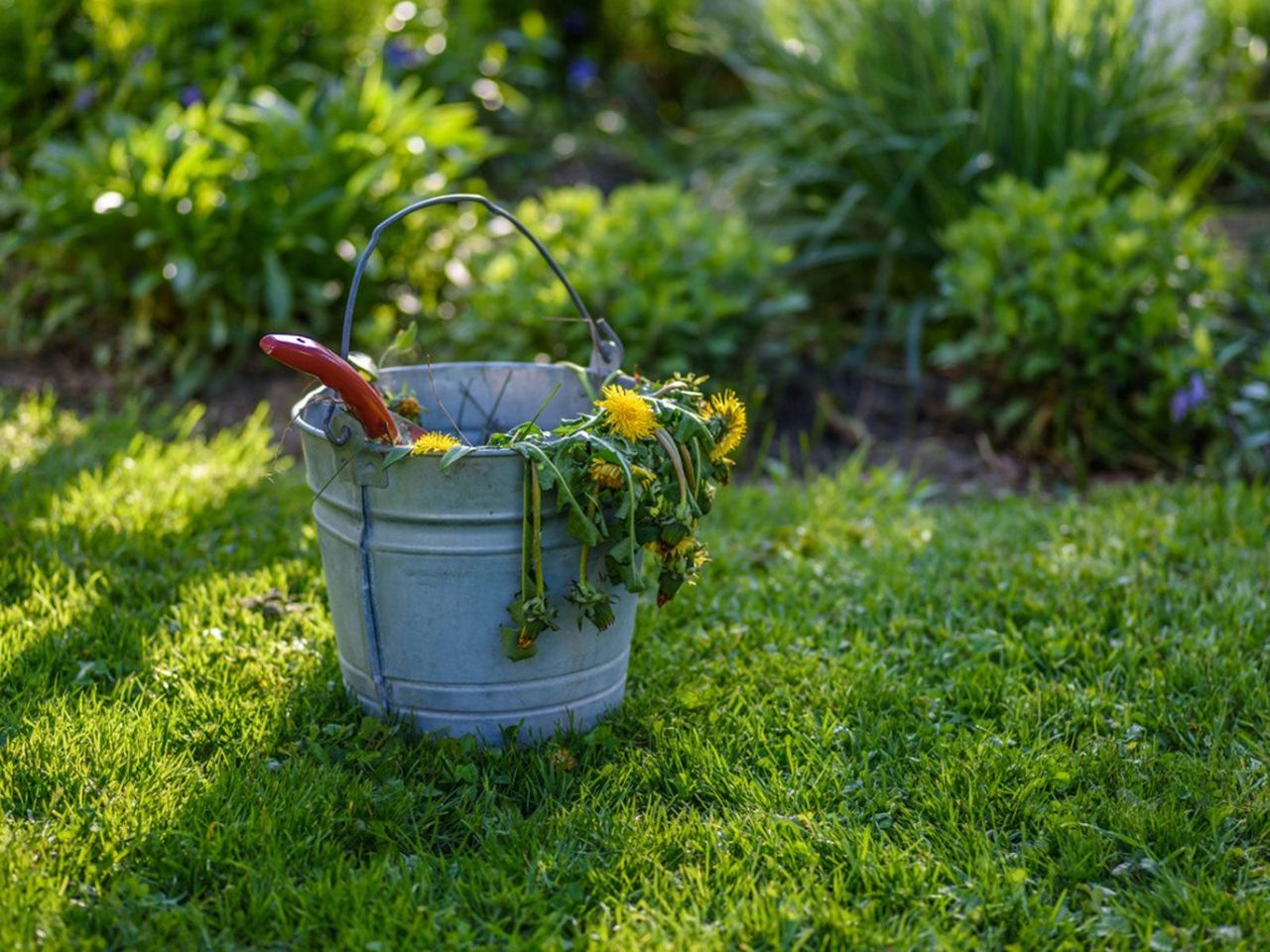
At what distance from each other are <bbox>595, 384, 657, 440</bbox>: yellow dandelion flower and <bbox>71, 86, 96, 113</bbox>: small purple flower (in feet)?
11.0

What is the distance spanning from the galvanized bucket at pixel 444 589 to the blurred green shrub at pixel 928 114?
252 cm

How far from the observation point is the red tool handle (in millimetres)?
1747

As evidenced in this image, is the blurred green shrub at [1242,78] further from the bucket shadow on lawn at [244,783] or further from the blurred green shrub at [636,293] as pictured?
the bucket shadow on lawn at [244,783]

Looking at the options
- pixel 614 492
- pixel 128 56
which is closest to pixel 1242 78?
pixel 128 56

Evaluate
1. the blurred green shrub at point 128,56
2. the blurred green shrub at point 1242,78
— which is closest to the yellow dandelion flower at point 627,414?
the blurred green shrub at point 128,56

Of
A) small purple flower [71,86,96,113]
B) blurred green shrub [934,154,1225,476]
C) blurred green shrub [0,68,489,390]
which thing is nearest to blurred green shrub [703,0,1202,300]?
blurred green shrub [934,154,1225,476]

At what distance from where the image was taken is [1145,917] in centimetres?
164

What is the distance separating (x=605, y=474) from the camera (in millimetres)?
1810

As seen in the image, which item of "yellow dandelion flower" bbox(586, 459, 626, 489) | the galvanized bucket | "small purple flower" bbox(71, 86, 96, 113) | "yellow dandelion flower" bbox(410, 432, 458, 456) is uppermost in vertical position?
"small purple flower" bbox(71, 86, 96, 113)

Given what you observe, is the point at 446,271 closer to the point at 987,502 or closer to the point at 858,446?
the point at 858,446

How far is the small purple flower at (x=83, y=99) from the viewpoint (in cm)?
432

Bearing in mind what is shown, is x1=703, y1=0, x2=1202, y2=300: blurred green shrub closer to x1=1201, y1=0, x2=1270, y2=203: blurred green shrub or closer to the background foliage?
the background foliage

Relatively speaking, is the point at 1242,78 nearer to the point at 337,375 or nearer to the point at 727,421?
the point at 727,421

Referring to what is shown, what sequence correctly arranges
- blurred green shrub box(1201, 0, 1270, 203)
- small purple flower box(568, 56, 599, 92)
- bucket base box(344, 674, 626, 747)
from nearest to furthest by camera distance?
bucket base box(344, 674, 626, 747), blurred green shrub box(1201, 0, 1270, 203), small purple flower box(568, 56, 599, 92)
